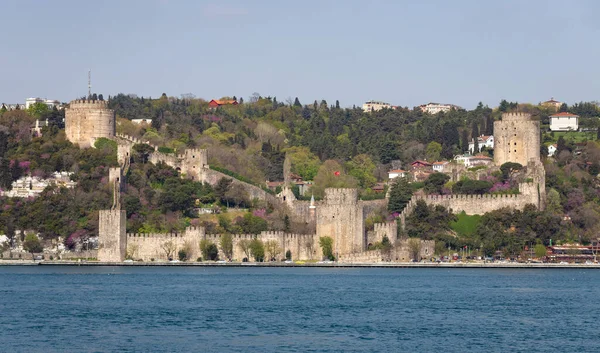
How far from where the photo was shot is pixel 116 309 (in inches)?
2012

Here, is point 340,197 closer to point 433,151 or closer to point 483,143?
point 483,143

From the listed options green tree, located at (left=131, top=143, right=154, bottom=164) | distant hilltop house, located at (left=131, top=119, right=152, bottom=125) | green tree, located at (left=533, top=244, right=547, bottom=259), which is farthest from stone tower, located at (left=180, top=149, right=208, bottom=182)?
distant hilltop house, located at (left=131, top=119, right=152, bottom=125)

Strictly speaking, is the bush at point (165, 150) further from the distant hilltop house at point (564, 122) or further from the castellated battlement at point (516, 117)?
the distant hilltop house at point (564, 122)

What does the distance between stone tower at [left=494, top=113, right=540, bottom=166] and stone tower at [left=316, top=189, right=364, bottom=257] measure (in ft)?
47.8

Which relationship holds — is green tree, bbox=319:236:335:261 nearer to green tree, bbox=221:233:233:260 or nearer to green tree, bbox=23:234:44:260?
green tree, bbox=221:233:233:260

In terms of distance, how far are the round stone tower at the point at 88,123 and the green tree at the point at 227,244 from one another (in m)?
15.3

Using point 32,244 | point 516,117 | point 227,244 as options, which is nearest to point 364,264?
point 227,244

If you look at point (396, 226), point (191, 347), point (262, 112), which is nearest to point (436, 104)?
point (262, 112)

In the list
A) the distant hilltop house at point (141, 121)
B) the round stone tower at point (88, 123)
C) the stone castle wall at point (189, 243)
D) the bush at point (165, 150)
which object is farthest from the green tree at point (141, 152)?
the distant hilltop house at point (141, 121)

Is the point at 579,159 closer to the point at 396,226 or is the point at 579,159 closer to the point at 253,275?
the point at 396,226

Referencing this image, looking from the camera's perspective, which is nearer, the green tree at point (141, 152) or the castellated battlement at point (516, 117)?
the green tree at point (141, 152)

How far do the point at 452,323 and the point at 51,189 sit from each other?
38805mm

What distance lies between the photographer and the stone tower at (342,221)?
75562 millimetres

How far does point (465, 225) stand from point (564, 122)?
35.8 m
